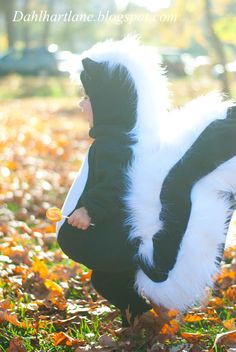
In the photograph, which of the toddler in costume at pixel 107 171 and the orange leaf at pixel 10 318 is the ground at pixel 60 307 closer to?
the orange leaf at pixel 10 318

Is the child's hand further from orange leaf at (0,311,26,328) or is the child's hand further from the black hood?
orange leaf at (0,311,26,328)

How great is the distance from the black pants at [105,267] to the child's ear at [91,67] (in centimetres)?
74

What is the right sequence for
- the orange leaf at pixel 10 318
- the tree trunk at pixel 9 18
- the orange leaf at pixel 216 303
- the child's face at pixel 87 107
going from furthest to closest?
the tree trunk at pixel 9 18, the orange leaf at pixel 216 303, the orange leaf at pixel 10 318, the child's face at pixel 87 107

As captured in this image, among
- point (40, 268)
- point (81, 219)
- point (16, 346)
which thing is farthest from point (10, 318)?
point (40, 268)

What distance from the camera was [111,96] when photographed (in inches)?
118

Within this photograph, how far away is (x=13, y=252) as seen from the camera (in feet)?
14.3

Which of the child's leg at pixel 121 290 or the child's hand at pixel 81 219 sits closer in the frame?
the child's hand at pixel 81 219

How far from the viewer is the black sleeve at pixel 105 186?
2.88 metres

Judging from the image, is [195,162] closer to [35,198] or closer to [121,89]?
[121,89]

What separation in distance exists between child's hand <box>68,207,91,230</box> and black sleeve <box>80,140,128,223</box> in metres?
0.03

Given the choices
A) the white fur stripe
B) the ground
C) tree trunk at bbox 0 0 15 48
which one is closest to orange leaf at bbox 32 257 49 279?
the ground

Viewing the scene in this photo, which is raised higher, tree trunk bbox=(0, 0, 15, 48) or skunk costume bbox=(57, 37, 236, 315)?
Result: tree trunk bbox=(0, 0, 15, 48)

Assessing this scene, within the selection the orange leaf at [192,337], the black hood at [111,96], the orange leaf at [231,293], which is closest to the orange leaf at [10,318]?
the orange leaf at [192,337]

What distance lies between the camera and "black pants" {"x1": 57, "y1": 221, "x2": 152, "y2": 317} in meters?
2.93
